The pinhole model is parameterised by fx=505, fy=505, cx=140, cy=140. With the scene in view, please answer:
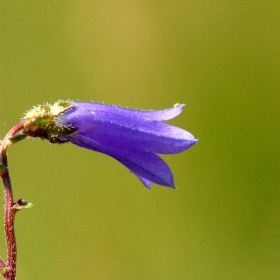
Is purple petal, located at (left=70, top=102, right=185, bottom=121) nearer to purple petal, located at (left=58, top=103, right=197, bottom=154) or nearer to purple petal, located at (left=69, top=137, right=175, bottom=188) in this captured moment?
purple petal, located at (left=58, top=103, right=197, bottom=154)

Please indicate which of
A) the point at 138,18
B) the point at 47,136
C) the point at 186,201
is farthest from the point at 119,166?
the point at 47,136

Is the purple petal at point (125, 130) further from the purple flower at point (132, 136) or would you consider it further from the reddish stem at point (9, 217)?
the reddish stem at point (9, 217)

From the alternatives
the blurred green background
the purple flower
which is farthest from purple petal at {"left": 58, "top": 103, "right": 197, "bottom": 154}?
the blurred green background

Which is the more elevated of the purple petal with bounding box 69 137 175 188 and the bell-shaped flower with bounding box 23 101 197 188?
the bell-shaped flower with bounding box 23 101 197 188

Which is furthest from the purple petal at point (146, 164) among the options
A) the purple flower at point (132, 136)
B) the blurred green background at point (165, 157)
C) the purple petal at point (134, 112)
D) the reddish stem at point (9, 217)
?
the blurred green background at point (165, 157)

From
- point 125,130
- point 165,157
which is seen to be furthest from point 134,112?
point 165,157

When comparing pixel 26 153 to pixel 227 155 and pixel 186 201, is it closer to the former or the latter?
pixel 186 201
